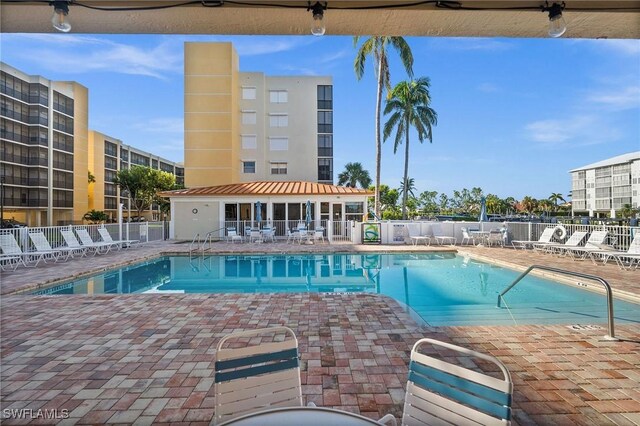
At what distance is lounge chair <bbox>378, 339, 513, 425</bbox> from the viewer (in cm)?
155

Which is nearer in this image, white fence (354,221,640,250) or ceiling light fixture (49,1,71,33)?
ceiling light fixture (49,1,71,33)

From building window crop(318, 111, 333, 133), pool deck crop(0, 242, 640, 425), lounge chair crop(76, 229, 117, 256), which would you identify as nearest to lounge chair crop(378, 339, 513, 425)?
pool deck crop(0, 242, 640, 425)

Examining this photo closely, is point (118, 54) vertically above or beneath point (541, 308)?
above

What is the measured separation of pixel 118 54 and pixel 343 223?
13.8 m

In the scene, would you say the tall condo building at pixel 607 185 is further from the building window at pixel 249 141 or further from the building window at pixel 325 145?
the building window at pixel 249 141

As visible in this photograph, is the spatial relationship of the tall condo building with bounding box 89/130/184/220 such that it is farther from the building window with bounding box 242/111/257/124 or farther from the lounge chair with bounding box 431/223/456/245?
the lounge chair with bounding box 431/223/456/245

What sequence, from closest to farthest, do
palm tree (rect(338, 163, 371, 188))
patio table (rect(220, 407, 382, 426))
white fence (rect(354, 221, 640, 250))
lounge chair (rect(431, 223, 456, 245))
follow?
1. patio table (rect(220, 407, 382, 426))
2. white fence (rect(354, 221, 640, 250))
3. lounge chair (rect(431, 223, 456, 245))
4. palm tree (rect(338, 163, 371, 188))

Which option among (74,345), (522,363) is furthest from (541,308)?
(74,345)

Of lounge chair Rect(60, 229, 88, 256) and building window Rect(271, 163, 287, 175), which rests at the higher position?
building window Rect(271, 163, 287, 175)

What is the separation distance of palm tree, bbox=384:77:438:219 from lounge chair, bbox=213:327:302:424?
26.2 metres

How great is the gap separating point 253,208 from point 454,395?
61.1ft

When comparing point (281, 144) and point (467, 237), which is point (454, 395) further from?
point (281, 144)

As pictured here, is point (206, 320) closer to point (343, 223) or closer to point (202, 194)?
point (343, 223)

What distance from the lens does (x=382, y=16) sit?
3.20 m
